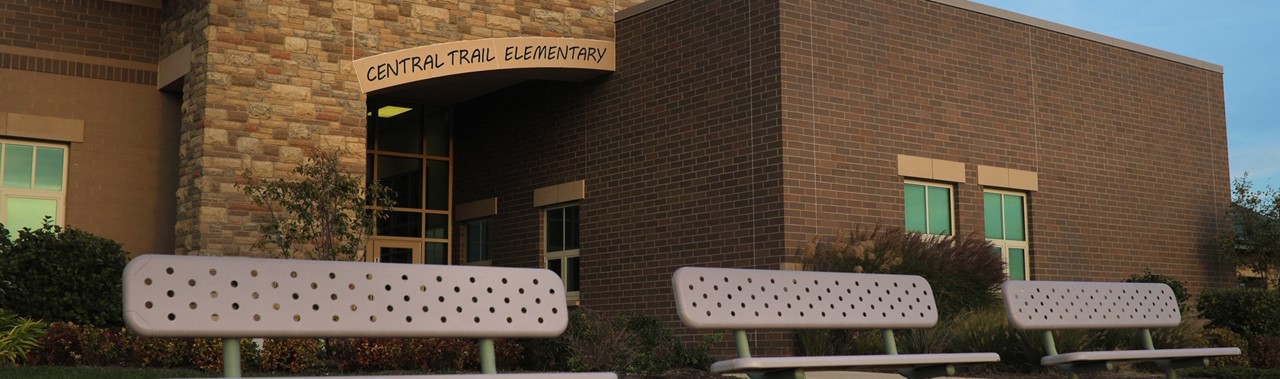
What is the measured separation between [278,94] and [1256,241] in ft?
47.8

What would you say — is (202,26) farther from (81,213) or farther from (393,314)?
(393,314)

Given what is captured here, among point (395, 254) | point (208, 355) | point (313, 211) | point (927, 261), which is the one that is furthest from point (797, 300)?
point (395, 254)

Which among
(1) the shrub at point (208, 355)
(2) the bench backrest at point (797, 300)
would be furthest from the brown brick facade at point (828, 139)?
(2) the bench backrest at point (797, 300)

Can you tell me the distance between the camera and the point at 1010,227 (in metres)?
18.1

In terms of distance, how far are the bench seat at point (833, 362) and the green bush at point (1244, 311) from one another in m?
9.89

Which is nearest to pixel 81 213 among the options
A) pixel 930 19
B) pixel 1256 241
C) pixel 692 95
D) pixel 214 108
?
pixel 214 108

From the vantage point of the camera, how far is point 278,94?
1527 cm

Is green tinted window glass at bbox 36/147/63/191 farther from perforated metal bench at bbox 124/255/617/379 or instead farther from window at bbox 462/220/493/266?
perforated metal bench at bbox 124/255/617/379

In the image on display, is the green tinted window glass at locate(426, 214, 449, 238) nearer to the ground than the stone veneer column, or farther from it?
nearer to the ground

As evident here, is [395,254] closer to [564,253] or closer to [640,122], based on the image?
[564,253]

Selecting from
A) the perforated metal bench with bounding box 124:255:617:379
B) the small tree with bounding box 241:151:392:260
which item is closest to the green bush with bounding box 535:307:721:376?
the small tree with bounding box 241:151:392:260

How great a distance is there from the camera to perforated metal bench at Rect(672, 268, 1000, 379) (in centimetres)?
631

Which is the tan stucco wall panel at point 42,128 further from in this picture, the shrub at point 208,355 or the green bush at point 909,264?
the green bush at point 909,264

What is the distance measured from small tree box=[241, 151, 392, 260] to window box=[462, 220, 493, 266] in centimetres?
526
